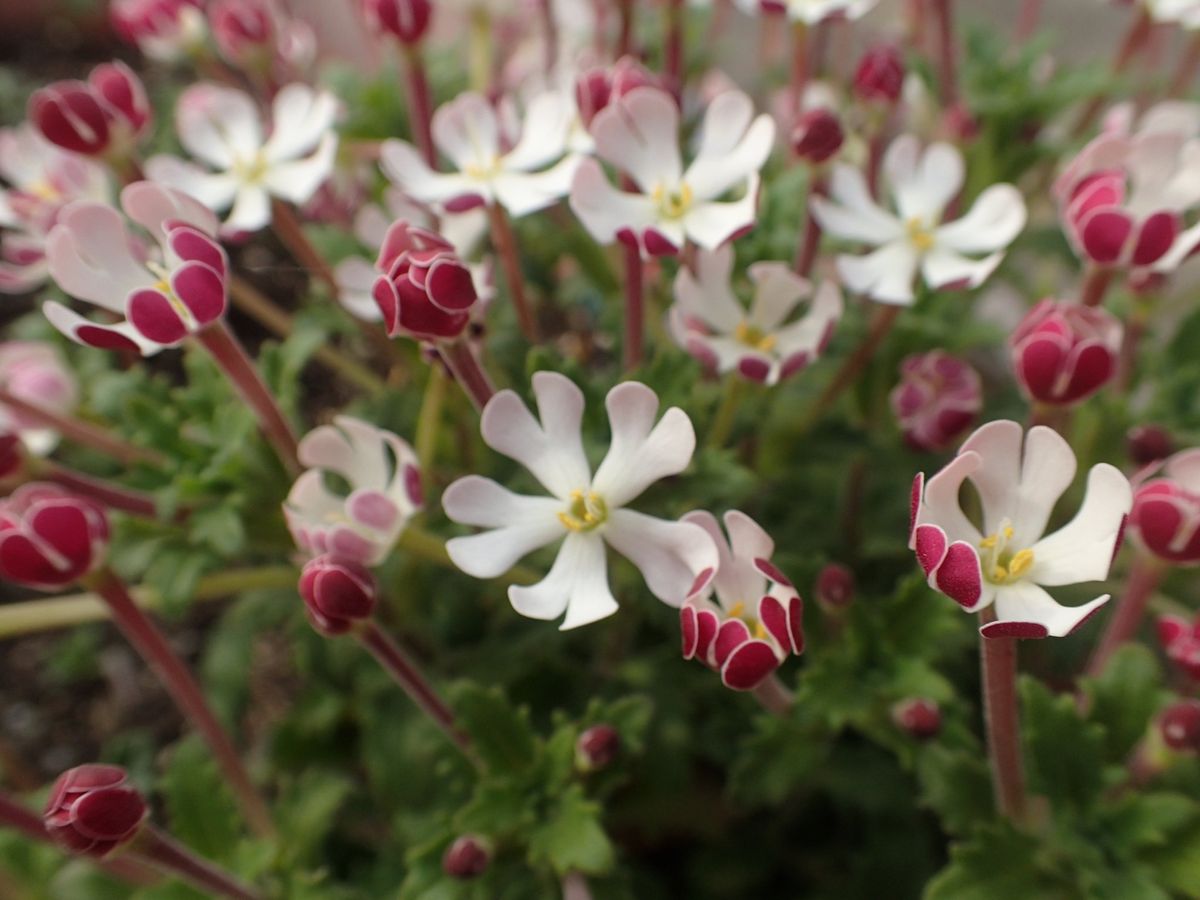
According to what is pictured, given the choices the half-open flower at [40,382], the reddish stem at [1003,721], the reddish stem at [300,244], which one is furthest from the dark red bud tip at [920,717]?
the half-open flower at [40,382]

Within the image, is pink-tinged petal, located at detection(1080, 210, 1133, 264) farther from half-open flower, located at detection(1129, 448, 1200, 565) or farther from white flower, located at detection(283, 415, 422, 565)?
white flower, located at detection(283, 415, 422, 565)

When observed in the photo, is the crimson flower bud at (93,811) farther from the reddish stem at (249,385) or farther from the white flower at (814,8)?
the white flower at (814,8)

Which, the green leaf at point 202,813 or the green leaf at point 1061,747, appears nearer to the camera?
the green leaf at point 1061,747

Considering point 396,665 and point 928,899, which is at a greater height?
point 396,665

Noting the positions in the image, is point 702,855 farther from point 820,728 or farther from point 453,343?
point 453,343

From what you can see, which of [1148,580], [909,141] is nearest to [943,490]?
[1148,580]

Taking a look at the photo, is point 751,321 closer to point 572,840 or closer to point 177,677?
point 572,840

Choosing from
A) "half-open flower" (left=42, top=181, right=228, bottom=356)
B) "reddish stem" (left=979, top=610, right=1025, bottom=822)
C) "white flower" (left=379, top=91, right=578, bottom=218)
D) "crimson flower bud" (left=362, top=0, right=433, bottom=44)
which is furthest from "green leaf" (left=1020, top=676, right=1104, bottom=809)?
"crimson flower bud" (left=362, top=0, right=433, bottom=44)
